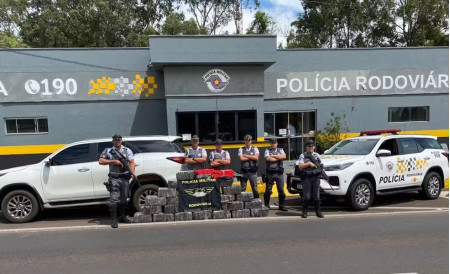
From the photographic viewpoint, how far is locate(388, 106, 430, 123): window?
1641cm

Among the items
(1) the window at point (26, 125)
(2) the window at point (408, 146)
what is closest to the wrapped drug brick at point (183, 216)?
(2) the window at point (408, 146)

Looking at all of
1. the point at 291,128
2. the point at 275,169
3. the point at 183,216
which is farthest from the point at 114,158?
the point at 291,128

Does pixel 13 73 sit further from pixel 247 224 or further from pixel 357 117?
pixel 357 117

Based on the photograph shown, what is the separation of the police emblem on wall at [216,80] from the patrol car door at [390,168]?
6814mm

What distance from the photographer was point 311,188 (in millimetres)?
8094

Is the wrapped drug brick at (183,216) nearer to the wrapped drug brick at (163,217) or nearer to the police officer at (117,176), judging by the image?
the wrapped drug brick at (163,217)

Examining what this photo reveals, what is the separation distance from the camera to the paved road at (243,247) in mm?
4977

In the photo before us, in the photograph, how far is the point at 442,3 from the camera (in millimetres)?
28672

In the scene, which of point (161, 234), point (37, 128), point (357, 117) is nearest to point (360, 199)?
point (161, 234)

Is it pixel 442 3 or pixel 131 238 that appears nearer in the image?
pixel 131 238

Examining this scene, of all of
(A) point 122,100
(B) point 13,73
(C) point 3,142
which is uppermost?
(B) point 13,73

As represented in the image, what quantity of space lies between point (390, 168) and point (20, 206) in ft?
26.8

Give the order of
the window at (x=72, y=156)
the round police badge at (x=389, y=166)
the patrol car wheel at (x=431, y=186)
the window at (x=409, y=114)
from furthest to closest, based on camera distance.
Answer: the window at (x=409, y=114) < the patrol car wheel at (x=431, y=186) < the round police badge at (x=389, y=166) < the window at (x=72, y=156)

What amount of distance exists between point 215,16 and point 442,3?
18524 millimetres
